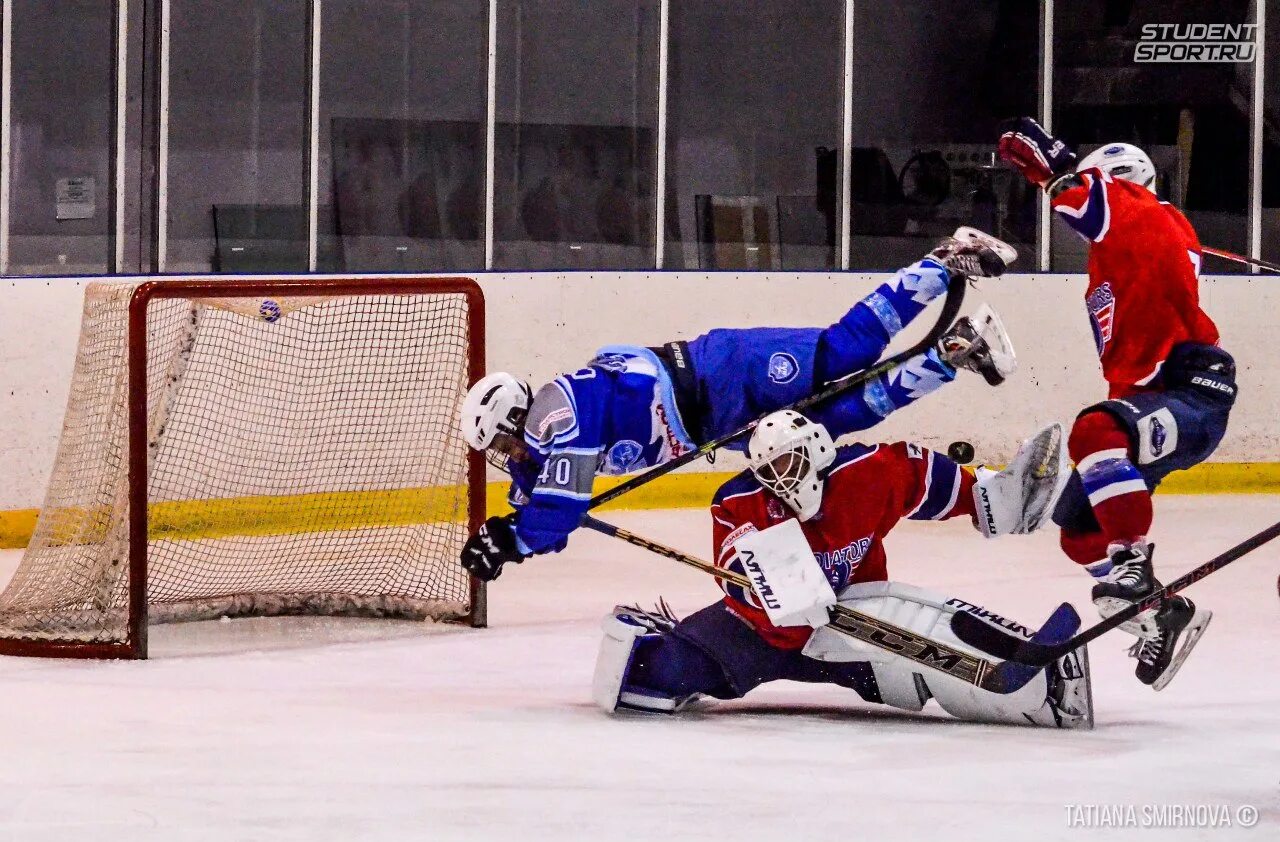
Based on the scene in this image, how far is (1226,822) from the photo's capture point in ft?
9.99

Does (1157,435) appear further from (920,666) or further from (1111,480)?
(920,666)

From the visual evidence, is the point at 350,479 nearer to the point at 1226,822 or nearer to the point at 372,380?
the point at 372,380

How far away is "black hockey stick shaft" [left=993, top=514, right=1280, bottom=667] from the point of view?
3.72 meters

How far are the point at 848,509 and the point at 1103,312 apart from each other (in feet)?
3.19

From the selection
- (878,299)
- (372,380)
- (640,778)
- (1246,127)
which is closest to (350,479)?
(372,380)

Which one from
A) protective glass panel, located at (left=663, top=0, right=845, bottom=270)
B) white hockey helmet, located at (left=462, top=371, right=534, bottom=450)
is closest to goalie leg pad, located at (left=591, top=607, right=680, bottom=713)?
white hockey helmet, located at (left=462, top=371, right=534, bottom=450)

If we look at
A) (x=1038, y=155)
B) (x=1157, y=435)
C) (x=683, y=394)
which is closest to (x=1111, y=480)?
(x=1157, y=435)

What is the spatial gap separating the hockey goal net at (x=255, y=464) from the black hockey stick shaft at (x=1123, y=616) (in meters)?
1.71

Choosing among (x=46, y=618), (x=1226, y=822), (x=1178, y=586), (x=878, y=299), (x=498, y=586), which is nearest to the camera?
(x=1226, y=822)

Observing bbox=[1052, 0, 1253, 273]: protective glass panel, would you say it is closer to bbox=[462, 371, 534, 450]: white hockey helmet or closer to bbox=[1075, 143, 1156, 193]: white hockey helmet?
bbox=[1075, 143, 1156, 193]: white hockey helmet

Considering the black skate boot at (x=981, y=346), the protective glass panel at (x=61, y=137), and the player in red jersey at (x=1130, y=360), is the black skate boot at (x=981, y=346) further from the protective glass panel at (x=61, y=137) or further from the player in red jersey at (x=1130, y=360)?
the protective glass panel at (x=61, y=137)

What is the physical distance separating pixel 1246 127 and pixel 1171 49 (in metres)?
0.45

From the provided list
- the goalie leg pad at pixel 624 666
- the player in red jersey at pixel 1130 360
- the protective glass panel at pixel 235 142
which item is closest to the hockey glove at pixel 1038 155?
the player in red jersey at pixel 1130 360

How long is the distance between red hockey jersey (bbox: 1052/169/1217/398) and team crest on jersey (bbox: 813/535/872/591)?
2.99 feet
